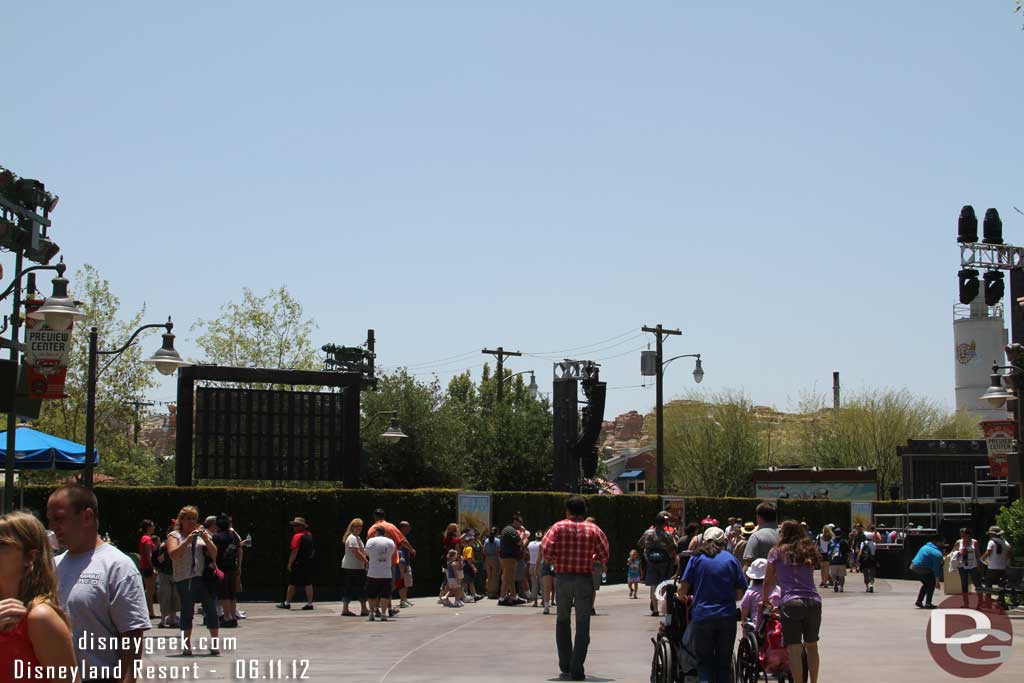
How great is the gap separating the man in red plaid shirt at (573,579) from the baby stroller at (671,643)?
1841 millimetres

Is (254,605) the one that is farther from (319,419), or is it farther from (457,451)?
(457,451)

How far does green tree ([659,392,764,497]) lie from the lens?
6862 centimetres

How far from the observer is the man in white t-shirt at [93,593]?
20.9 ft

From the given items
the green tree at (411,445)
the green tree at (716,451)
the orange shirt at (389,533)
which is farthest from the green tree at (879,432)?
the orange shirt at (389,533)

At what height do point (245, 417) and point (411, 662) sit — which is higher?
point (245, 417)

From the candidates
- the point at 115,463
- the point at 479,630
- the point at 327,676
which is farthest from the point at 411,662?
the point at 115,463

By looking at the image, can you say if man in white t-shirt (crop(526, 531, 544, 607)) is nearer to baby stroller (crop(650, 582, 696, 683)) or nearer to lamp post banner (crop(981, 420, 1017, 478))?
lamp post banner (crop(981, 420, 1017, 478))

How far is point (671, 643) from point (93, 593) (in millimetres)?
6251

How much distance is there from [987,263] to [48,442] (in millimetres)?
52039

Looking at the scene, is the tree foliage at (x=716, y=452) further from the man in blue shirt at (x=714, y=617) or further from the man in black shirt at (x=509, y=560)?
the man in blue shirt at (x=714, y=617)

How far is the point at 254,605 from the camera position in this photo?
26.0 metres

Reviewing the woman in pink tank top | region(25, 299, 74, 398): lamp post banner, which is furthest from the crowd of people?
region(25, 299, 74, 398): lamp post banner

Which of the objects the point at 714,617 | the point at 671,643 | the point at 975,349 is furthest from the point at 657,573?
the point at 975,349

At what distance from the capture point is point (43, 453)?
2152cm
